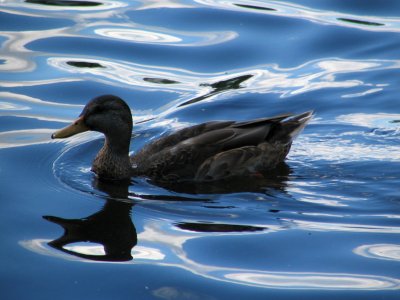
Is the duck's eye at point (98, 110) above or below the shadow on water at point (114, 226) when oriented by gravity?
above

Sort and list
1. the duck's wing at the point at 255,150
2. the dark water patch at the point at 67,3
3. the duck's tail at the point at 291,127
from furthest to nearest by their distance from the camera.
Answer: the dark water patch at the point at 67,3 → the duck's tail at the point at 291,127 → the duck's wing at the point at 255,150

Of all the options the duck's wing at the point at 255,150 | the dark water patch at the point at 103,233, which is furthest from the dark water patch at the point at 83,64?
the dark water patch at the point at 103,233

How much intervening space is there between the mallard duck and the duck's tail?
13 mm

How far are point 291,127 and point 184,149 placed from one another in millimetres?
1362

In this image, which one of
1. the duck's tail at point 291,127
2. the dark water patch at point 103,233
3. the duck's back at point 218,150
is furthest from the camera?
the duck's tail at point 291,127

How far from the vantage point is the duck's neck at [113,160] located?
10.2m

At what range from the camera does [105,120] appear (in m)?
10.2

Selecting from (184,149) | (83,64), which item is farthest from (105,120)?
(83,64)

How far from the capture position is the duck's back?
33.4 ft

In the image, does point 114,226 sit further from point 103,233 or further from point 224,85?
point 224,85

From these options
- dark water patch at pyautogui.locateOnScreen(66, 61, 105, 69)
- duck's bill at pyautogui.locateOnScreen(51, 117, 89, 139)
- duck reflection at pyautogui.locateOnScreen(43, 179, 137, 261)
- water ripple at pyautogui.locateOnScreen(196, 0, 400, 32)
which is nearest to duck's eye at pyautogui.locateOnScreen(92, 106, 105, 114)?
duck's bill at pyautogui.locateOnScreen(51, 117, 89, 139)

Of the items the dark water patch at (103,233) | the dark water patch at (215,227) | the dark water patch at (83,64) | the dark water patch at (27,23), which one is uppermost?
the dark water patch at (27,23)

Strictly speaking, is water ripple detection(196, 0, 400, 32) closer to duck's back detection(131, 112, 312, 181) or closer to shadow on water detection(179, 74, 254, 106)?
shadow on water detection(179, 74, 254, 106)

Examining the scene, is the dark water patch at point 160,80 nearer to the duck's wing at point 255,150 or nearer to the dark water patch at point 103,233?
the duck's wing at point 255,150
